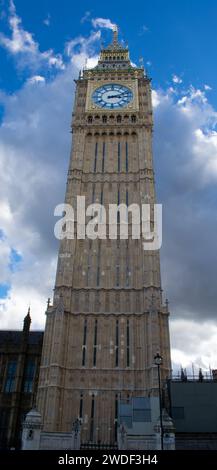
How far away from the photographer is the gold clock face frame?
60.7 metres

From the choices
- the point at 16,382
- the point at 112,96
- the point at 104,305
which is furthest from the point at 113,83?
the point at 16,382

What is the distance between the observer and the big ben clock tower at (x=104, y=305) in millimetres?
38656

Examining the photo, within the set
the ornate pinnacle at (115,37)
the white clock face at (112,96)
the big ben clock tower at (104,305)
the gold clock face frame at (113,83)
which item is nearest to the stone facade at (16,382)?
the big ben clock tower at (104,305)

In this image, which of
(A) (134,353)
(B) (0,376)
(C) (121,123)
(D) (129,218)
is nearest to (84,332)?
(A) (134,353)

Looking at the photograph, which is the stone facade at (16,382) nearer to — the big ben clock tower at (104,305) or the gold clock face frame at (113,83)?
the big ben clock tower at (104,305)

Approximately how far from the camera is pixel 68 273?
45.5 m

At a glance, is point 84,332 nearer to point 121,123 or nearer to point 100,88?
point 121,123

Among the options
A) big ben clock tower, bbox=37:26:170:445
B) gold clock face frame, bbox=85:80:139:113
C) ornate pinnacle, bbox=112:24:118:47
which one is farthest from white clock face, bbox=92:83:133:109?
ornate pinnacle, bbox=112:24:118:47

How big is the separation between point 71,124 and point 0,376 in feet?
122

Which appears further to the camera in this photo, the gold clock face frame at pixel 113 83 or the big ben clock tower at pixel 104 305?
the gold clock face frame at pixel 113 83

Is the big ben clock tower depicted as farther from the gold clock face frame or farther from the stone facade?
the stone facade

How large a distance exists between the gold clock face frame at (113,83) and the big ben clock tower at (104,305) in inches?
24.1

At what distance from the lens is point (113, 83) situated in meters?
65.1

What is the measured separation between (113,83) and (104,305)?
129 feet
